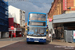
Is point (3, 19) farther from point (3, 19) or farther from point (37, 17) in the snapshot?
point (37, 17)

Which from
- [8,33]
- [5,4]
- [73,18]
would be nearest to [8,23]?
[8,33]

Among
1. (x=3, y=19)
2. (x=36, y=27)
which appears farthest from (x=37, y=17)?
(x=3, y=19)

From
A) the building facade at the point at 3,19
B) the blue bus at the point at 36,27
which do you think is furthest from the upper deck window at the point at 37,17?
the building facade at the point at 3,19

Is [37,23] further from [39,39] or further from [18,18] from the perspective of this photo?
[18,18]

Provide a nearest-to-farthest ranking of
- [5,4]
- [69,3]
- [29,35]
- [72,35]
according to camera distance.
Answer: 1. [29,35]
2. [72,35]
3. [69,3]
4. [5,4]

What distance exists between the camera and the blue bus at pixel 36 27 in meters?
16.2

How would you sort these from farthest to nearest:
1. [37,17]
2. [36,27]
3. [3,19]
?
[3,19], [37,17], [36,27]

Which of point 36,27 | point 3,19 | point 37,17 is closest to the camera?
point 36,27

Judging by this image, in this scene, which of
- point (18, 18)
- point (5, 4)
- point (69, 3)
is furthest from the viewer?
point (18, 18)

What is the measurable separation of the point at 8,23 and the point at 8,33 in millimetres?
4598

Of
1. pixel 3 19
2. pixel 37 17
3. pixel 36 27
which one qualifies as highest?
pixel 3 19

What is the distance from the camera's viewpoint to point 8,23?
51.0m

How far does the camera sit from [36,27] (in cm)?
1636

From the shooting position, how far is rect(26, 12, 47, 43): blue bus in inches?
638
